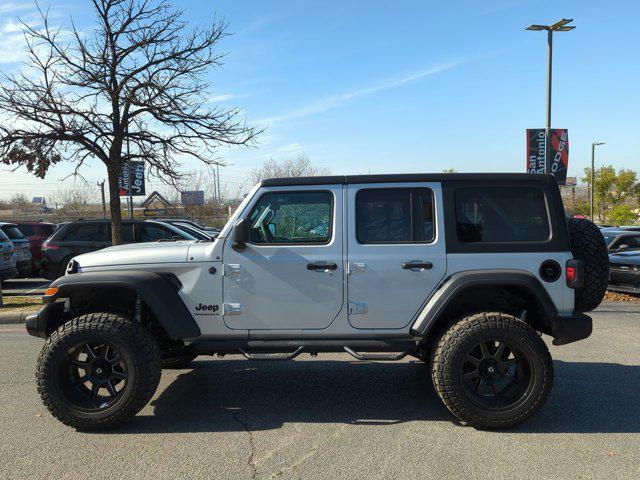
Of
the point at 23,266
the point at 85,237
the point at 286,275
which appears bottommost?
the point at 23,266

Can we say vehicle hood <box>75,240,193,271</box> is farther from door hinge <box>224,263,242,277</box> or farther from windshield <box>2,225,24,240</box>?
windshield <box>2,225,24,240</box>

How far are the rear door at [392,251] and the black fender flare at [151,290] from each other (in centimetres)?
135

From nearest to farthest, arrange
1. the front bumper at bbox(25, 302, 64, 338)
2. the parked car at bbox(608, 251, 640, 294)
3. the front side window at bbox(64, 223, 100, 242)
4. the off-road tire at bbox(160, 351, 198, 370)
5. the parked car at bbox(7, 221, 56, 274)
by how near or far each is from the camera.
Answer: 1. the front bumper at bbox(25, 302, 64, 338)
2. the off-road tire at bbox(160, 351, 198, 370)
3. the parked car at bbox(608, 251, 640, 294)
4. the front side window at bbox(64, 223, 100, 242)
5. the parked car at bbox(7, 221, 56, 274)

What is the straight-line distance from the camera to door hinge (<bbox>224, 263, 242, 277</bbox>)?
4.20 metres

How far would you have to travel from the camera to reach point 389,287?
163 inches

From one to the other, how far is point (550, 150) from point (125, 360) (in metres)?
11.8

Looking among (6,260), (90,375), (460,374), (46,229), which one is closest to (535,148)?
(460,374)

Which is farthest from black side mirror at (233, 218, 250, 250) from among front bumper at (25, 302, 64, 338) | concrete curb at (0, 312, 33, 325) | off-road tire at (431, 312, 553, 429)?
concrete curb at (0, 312, 33, 325)

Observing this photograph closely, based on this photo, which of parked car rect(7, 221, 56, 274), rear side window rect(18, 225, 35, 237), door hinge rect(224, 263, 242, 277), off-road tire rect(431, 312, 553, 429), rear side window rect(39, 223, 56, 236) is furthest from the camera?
rear side window rect(39, 223, 56, 236)

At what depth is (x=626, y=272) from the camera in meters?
10.3

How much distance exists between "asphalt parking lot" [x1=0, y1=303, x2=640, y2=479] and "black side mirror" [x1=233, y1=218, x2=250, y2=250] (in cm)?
147

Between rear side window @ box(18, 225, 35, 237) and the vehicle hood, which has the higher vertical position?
the vehicle hood

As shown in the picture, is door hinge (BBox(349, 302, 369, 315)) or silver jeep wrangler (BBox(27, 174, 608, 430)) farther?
door hinge (BBox(349, 302, 369, 315))

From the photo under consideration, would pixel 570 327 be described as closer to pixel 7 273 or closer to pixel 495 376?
pixel 495 376
